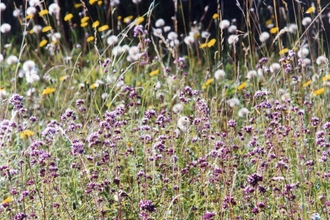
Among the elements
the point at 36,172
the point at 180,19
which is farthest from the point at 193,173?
the point at 180,19

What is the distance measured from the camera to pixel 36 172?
4086mm

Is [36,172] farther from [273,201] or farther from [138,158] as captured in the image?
[273,201]

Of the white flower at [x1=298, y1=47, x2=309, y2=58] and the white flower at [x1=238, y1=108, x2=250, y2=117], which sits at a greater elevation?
the white flower at [x1=298, y1=47, x2=309, y2=58]

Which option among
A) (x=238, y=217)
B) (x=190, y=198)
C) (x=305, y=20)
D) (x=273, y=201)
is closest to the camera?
(x=238, y=217)

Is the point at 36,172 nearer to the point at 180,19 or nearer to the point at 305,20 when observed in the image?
the point at 305,20

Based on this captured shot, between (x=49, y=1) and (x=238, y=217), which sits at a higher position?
(x=238, y=217)

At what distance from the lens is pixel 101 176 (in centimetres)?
367

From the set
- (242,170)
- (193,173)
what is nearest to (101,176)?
(193,173)

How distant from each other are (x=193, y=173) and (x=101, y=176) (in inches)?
19.3

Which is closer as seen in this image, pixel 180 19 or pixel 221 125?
pixel 221 125

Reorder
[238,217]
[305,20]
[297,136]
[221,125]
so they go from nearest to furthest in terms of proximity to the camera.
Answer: [238,217] → [297,136] → [221,125] → [305,20]

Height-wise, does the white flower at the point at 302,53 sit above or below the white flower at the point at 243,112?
above

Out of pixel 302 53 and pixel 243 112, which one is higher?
pixel 302 53

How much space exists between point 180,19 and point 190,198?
15.9 feet
